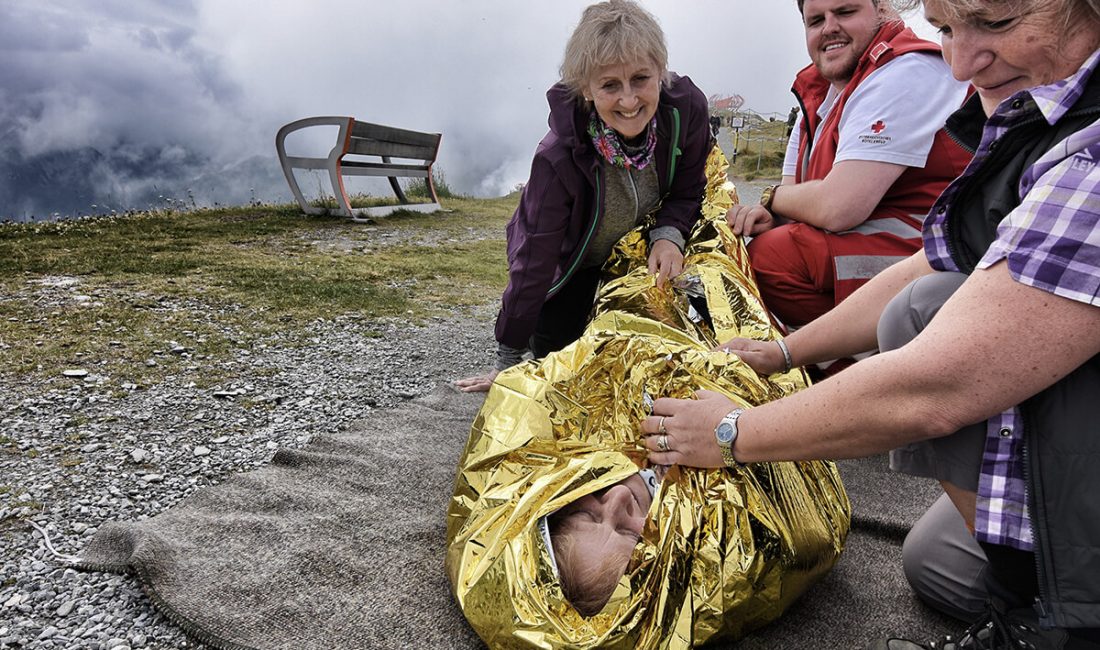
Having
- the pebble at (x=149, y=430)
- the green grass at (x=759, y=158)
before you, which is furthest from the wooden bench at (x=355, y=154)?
the green grass at (x=759, y=158)

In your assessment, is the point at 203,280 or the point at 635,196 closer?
the point at 635,196

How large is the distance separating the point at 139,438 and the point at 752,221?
2705 millimetres

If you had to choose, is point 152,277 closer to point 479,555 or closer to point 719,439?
point 479,555

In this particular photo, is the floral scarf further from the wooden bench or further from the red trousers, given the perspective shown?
the wooden bench

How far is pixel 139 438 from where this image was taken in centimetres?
268

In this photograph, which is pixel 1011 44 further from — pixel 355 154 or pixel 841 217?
pixel 355 154

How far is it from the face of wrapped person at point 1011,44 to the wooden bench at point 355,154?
766 centimetres

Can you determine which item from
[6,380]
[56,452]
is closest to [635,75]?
[56,452]

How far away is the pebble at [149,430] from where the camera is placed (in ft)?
5.84

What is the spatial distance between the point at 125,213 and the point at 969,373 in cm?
859

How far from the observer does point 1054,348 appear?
3.44ft

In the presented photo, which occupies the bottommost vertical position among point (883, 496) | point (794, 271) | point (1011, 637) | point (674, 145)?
point (883, 496)

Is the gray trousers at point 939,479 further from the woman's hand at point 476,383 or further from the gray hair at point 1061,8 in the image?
the woman's hand at point 476,383

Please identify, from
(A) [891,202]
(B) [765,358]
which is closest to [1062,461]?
(B) [765,358]
